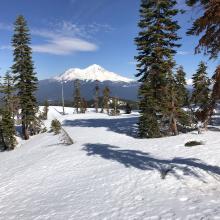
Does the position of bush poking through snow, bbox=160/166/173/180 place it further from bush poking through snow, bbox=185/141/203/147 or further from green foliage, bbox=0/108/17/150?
green foliage, bbox=0/108/17/150

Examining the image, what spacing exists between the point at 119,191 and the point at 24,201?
5.11 meters

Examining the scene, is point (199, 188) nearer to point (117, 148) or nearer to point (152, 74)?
point (117, 148)

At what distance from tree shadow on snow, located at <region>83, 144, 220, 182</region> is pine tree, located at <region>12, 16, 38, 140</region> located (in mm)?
21941

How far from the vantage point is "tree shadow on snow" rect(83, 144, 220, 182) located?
666 inches

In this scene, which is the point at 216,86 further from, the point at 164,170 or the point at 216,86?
the point at 164,170

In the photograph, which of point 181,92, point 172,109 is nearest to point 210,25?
point 172,109

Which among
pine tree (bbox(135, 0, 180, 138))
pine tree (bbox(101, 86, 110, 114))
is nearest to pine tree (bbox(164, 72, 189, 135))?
pine tree (bbox(135, 0, 180, 138))

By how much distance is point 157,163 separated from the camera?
64.8ft

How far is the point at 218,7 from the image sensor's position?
40.1 ft

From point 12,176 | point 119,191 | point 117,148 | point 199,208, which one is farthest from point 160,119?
point 199,208

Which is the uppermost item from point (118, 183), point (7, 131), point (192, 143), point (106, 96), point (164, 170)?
point (106, 96)

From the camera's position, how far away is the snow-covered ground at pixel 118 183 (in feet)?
43.4

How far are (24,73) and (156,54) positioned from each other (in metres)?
21.5

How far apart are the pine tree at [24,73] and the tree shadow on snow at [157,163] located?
72.0ft
